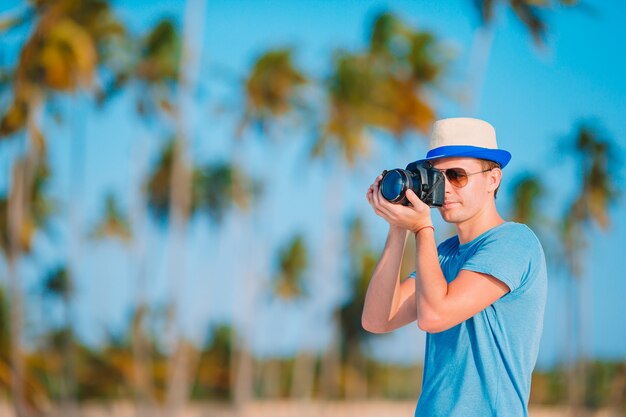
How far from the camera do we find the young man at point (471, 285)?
217cm

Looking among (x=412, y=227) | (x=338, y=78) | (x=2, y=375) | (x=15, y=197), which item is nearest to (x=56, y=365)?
(x=2, y=375)

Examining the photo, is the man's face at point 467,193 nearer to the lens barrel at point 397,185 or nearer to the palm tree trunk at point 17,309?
the lens barrel at point 397,185

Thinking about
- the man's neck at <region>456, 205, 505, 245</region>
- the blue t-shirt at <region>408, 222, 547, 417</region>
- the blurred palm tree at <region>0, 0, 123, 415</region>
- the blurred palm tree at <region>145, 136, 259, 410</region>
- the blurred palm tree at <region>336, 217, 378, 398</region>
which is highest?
the blurred palm tree at <region>0, 0, 123, 415</region>

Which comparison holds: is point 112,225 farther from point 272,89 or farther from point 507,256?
point 507,256

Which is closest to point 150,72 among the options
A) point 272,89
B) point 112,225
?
point 272,89

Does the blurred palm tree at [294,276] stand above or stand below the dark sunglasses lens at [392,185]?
below

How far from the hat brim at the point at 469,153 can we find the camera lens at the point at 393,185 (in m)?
0.15

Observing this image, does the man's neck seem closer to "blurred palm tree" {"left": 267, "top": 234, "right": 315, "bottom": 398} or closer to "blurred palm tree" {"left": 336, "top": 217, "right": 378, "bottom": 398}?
"blurred palm tree" {"left": 336, "top": 217, "right": 378, "bottom": 398}

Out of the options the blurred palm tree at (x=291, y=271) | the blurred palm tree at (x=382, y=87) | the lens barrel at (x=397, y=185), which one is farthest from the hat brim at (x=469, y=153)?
the blurred palm tree at (x=291, y=271)

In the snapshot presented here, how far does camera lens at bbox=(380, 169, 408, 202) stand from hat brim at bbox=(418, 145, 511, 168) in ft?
0.49

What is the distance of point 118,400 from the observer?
135ft

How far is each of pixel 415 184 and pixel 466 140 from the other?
19cm

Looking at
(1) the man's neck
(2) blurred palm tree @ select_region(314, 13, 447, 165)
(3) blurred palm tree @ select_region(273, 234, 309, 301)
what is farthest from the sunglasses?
(3) blurred palm tree @ select_region(273, 234, 309, 301)

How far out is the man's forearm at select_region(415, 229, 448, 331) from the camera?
2.14 m
